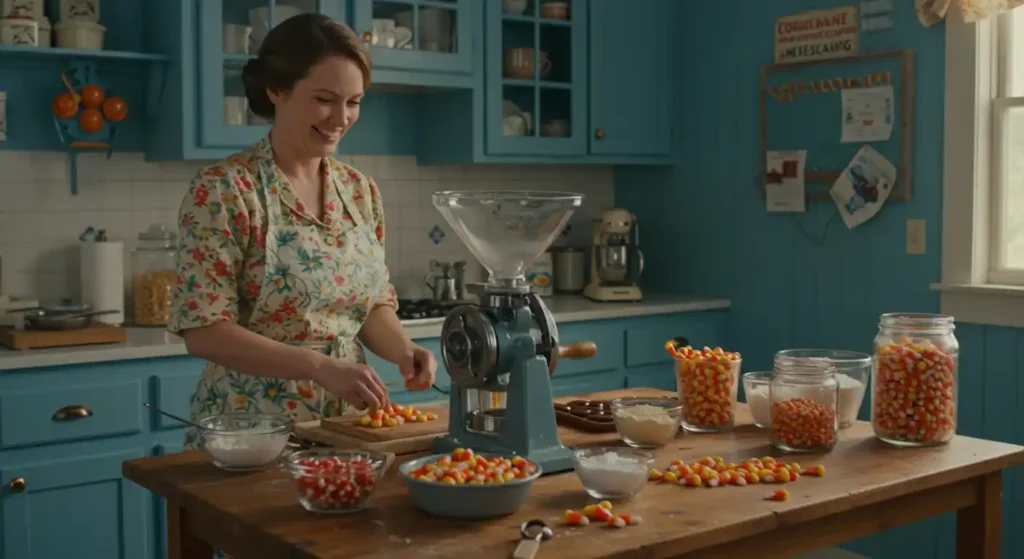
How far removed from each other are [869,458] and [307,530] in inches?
40.4

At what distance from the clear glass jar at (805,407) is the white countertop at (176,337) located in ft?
6.12

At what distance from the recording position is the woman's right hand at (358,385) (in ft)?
6.88

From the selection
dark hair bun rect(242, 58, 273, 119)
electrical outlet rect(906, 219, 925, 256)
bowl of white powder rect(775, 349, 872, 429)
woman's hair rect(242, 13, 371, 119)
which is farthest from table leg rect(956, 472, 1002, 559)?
electrical outlet rect(906, 219, 925, 256)

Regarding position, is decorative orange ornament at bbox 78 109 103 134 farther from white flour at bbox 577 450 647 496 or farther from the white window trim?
the white window trim

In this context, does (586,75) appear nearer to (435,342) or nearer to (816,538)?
(435,342)

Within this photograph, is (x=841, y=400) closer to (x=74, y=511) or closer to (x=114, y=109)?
(x=74, y=511)

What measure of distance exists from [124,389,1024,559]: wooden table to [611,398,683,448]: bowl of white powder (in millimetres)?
31

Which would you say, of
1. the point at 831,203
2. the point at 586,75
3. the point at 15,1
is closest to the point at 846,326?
the point at 831,203

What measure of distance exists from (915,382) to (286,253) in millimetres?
1246

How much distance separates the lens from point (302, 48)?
2432 millimetres

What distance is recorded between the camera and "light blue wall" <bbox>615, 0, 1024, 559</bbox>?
3850 mm

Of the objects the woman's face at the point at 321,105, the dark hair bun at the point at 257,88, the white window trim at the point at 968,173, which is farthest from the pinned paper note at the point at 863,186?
the dark hair bun at the point at 257,88

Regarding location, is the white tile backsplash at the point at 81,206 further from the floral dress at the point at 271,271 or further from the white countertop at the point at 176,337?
the floral dress at the point at 271,271

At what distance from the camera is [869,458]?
2.13 m
